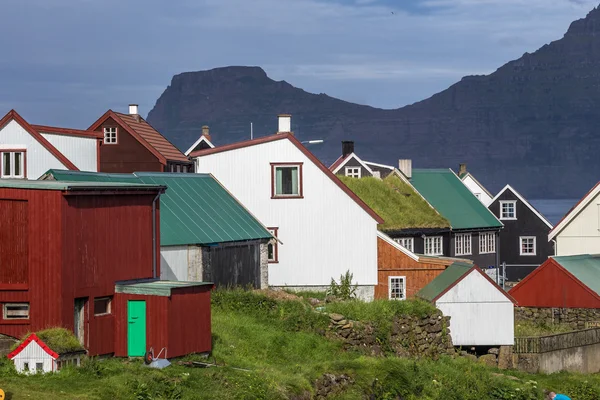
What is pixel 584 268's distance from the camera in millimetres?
55375

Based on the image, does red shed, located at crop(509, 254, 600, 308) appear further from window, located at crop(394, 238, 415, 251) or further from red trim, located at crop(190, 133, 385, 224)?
window, located at crop(394, 238, 415, 251)

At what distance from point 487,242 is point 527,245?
727cm

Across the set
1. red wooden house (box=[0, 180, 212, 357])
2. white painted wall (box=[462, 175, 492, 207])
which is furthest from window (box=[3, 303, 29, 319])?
white painted wall (box=[462, 175, 492, 207])

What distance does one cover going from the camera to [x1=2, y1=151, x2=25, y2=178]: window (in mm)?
54188

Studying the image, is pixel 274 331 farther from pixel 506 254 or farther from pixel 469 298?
pixel 506 254

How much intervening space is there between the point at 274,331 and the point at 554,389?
10097mm

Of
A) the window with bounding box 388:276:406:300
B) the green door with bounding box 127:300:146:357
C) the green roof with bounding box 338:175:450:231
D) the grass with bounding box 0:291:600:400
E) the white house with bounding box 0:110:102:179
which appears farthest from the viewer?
the green roof with bounding box 338:175:450:231

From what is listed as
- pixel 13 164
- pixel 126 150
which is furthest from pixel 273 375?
pixel 126 150

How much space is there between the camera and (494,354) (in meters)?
45.6

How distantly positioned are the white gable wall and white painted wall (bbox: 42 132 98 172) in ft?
3.87

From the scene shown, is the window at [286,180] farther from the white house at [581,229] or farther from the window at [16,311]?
the window at [16,311]

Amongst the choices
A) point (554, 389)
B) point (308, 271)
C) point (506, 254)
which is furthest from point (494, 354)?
point (506, 254)

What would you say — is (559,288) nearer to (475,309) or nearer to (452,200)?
(475,309)

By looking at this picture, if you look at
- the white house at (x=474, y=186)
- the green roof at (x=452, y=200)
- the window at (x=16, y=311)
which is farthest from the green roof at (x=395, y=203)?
the white house at (x=474, y=186)
